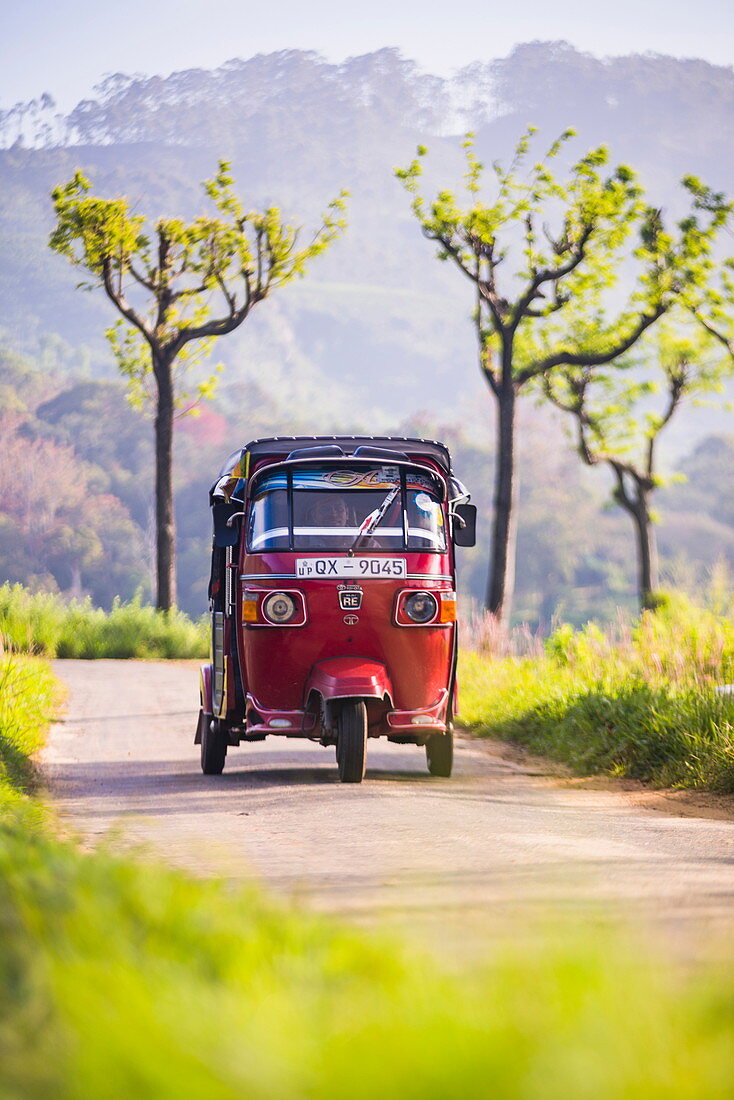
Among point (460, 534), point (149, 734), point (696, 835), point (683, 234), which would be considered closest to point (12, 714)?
point (149, 734)

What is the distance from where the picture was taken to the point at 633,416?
40.8 metres

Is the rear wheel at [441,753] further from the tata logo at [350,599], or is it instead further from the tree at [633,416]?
the tree at [633,416]

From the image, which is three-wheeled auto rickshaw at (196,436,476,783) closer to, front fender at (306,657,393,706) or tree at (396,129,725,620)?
front fender at (306,657,393,706)

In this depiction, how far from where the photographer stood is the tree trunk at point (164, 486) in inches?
1292

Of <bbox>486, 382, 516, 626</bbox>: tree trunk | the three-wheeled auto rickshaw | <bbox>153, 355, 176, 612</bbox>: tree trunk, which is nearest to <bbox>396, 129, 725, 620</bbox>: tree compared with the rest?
<bbox>486, 382, 516, 626</bbox>: tree trunk

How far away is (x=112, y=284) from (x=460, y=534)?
22.9 meters

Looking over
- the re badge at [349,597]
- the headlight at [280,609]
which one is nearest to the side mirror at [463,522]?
the re badge at [349,597]

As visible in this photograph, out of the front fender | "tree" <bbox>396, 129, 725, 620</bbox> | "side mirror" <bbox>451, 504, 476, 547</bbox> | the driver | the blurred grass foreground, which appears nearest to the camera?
the blurred grass foreground

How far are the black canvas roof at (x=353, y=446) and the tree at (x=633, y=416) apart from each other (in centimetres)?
2654

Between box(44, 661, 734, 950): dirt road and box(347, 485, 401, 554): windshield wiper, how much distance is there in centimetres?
Answer: 195

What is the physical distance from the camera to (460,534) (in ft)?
37.3

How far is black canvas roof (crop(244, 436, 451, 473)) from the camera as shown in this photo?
11.0 meters

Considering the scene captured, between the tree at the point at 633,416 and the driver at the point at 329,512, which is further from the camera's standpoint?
the tree at the point at 633,416

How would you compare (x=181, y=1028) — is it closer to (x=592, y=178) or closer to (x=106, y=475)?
(x=592, y=178)
